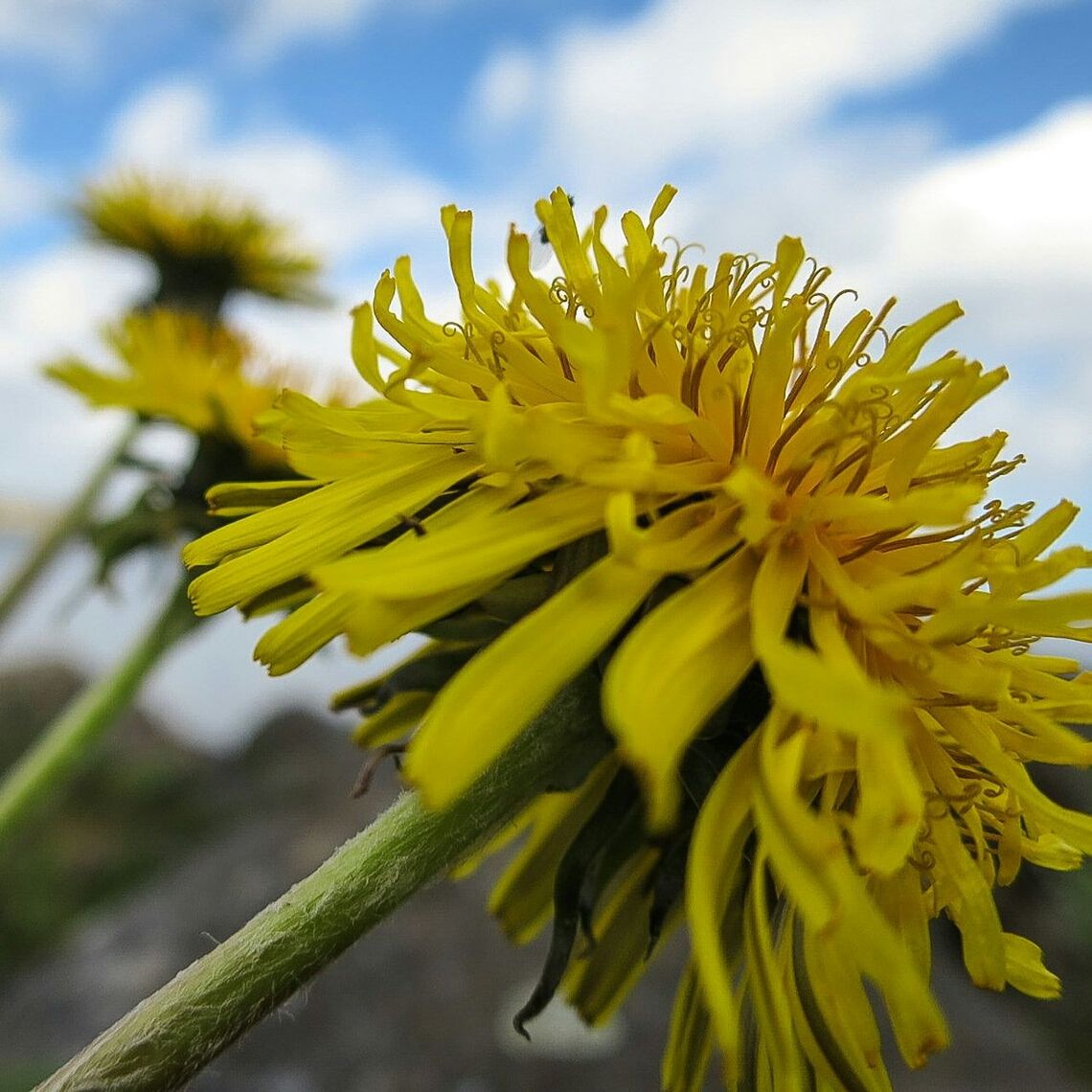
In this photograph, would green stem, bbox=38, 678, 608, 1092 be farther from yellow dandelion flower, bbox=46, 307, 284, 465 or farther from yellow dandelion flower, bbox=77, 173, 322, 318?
yellow dandelion flower, bbox=77, 173, 322, 318

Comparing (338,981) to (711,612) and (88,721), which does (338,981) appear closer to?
(88,721)

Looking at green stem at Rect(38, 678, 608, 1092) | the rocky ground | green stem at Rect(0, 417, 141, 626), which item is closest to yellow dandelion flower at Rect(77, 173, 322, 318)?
green stem at Rect(0, 417, 141, 626)

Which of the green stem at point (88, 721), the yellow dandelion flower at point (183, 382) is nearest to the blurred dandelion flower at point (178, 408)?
the yellow dandelion flower at point (183, 382)

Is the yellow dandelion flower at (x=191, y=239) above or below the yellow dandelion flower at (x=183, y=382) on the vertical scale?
above

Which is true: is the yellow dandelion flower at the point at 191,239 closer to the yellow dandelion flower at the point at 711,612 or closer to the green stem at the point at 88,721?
the green stem at the point at 88,721

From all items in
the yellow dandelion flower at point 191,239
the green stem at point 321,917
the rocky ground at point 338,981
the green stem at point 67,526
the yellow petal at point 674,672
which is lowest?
the rocky ground at point 338,981

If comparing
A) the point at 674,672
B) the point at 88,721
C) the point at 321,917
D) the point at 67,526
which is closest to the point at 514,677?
the point at 674,672

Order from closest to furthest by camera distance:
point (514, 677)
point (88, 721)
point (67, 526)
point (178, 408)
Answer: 1. point (514, 677)
2. point (88, 721)
3. point (178, 408)
4. point (67, 526)
